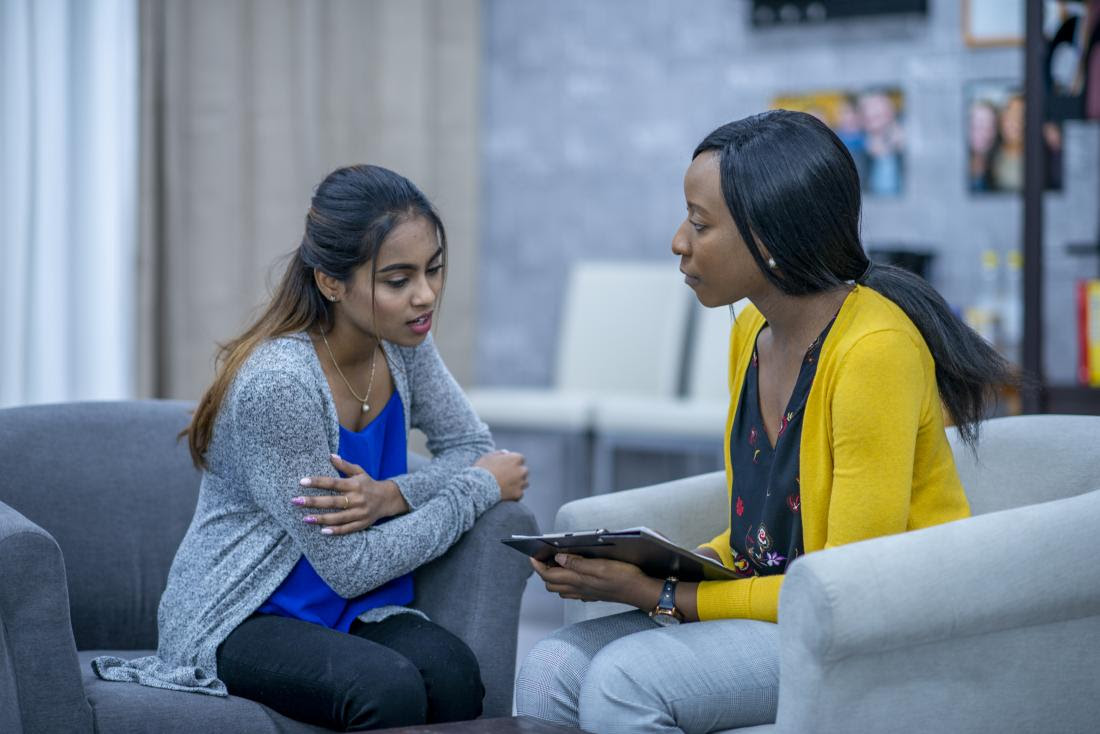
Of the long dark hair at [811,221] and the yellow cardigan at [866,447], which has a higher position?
the long dark hair at [811,221]

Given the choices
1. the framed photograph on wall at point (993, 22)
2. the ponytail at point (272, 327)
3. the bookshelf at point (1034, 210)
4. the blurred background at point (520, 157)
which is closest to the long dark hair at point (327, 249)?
the ponytail at point (272, 327)

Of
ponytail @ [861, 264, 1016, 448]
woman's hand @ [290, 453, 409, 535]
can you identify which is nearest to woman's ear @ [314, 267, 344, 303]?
woman's hand @ [290, 453, 409, 535]

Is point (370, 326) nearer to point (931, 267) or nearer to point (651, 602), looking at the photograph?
point (651, 602)

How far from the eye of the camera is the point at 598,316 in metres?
4.21

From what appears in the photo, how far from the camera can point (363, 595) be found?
6.03 feet

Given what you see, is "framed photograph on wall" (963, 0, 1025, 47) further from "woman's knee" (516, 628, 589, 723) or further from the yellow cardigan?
"woman's knee" (516, 628, 589, 723)

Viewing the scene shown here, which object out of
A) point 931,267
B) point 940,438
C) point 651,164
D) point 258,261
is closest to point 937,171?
point 931,267

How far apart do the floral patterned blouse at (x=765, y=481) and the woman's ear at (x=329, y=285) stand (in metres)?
0.59

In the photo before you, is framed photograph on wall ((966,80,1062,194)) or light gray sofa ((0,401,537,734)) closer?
light gray sofa ((0,401,537,734))

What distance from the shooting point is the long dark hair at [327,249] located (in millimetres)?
1764

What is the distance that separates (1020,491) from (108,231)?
2602 mm

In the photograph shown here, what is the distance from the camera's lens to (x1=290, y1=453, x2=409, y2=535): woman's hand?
170 cm

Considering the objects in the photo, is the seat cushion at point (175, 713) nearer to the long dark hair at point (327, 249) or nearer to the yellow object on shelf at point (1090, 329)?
the long dark hair at point (327, 249)

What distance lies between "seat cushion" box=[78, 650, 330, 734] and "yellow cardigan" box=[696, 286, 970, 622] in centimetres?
59
